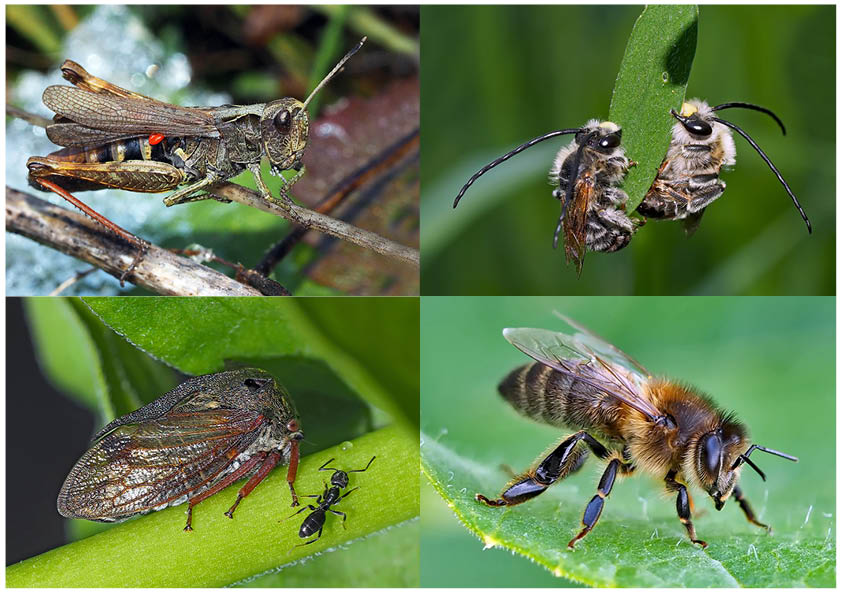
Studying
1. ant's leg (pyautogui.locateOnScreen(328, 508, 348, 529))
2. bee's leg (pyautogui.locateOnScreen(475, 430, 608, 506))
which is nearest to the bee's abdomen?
bee's leg (pyautogui.locateOnScreen(475, 430, 608, 506))

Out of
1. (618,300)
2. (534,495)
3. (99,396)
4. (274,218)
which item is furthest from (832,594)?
(99,396)

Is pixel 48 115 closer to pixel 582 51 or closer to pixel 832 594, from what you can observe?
pixel 582 51

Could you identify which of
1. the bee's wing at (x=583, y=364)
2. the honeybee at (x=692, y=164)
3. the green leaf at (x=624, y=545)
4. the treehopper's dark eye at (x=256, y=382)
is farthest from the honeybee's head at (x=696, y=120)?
the treehopper's dark eye at (x=256, y=382)

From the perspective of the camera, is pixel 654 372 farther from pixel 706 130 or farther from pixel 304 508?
pixel 304 508

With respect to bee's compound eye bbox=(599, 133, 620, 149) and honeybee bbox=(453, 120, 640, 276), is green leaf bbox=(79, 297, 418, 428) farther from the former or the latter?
bee's compound eye bbox=(599, 133, 620, 149)

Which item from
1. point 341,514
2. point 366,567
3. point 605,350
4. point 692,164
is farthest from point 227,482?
point 692,164

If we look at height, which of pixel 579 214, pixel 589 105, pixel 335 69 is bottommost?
pixel 579 214

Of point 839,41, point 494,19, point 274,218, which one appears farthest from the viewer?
point 494,19
